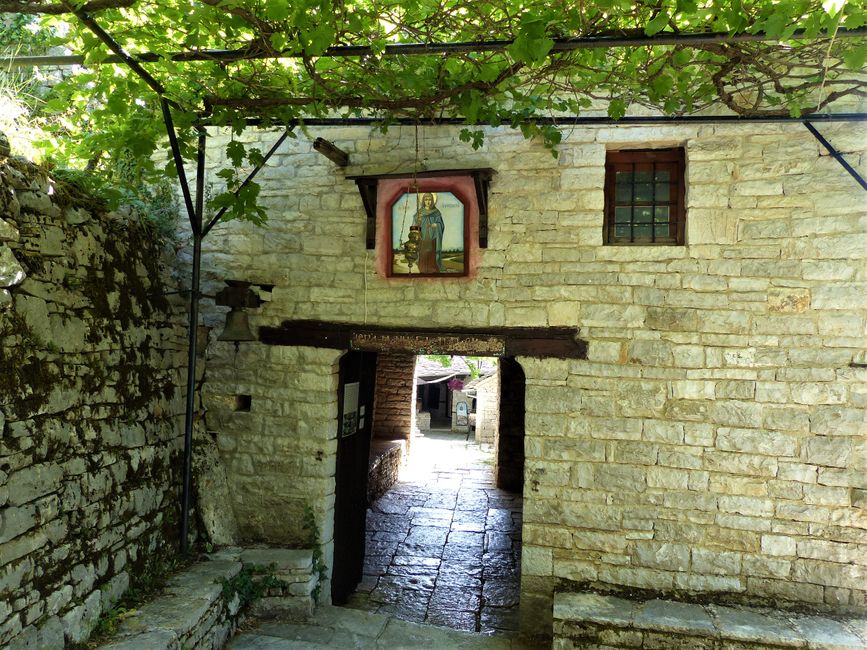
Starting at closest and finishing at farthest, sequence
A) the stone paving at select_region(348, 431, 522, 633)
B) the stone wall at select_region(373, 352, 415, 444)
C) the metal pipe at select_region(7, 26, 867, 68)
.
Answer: the metal pipe at select_region(7, 26, 867, 68)
the stone paving at select_region(348, 431, 522, 633)
the stone wall at select_region(373, 352, 415, 444)

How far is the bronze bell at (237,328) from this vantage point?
4.29 metres

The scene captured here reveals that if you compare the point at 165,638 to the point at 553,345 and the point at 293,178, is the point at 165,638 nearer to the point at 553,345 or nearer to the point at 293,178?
the point at 553,345

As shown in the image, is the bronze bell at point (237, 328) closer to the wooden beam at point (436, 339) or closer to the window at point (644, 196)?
the wooden beam at point (436, 339)

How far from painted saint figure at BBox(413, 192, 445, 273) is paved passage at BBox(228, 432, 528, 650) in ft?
8.96

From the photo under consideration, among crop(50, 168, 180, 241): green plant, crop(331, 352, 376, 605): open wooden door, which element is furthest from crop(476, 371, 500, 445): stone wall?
crop(50, 168, 180, 241): green plant

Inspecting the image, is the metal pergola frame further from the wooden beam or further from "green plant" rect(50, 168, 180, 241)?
the wooden beam

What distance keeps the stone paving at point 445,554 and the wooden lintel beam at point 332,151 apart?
375 centimetres

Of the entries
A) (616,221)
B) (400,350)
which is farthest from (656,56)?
(400,350)

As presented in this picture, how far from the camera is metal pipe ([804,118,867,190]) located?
3529 millimetres

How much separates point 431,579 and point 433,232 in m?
3.29

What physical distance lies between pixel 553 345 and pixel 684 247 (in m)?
1.14

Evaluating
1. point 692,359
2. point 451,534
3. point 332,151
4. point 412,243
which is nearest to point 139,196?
point 332,151

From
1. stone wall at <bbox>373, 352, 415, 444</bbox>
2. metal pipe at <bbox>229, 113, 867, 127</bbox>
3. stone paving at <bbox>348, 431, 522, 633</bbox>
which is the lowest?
stone paving at <bbox>348, 431, 522, 633</bbox>

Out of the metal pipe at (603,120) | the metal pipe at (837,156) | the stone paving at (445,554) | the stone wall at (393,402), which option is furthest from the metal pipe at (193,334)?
the stone wall at (393,402)
